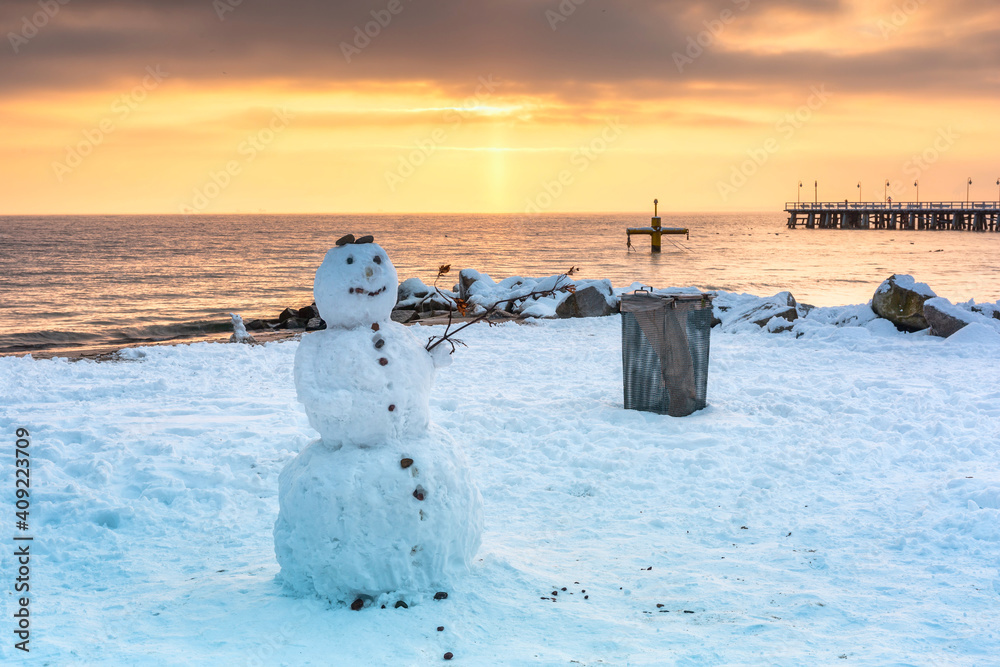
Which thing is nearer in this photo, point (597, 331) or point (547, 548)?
point (547, 548)

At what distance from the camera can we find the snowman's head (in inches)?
166

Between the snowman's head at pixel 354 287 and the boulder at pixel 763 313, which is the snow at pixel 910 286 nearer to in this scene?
the boulder at pixel 763 313

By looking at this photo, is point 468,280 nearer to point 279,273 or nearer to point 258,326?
point 258,326

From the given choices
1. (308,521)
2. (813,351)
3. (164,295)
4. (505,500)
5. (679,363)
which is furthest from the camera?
(164,295)

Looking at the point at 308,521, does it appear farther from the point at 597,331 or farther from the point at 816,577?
the point at 597,331

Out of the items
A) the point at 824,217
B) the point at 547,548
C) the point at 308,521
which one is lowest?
the point at 547,548

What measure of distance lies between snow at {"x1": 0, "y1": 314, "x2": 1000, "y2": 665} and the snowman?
0.71ft

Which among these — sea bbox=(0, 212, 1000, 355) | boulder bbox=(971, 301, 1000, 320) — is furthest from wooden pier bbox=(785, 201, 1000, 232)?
boulder bbox=(971, 301, 1000, 320)

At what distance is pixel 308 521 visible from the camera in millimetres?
4129

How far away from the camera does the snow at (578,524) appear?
3.89 metres

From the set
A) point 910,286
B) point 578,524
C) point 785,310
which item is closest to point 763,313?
point 785,310

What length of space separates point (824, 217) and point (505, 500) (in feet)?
308

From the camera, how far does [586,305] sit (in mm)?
16438

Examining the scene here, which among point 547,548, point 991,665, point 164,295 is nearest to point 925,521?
point 991,665
